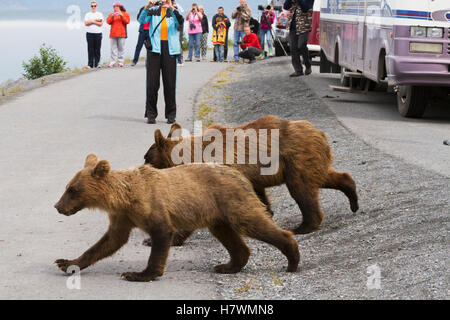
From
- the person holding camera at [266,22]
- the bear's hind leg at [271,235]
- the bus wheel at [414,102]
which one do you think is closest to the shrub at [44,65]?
the person holding camera at [266,22]

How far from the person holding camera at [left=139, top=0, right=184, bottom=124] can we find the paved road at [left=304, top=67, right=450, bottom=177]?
3.03m

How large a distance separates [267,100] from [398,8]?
4573mm

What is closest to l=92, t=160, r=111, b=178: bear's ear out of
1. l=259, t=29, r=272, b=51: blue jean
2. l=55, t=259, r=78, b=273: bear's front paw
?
l=55, t=259, r=78, b=273: bear's front paw

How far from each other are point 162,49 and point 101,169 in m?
9.27

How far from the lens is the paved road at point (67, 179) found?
6.36 metres

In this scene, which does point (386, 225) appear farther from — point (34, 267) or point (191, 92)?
point (191, 92)

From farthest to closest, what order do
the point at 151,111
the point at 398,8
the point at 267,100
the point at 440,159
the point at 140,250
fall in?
the point at 267,100 → the point at 151,111 → the point at 398,8 → the point at 440,159 → the point at 140,250

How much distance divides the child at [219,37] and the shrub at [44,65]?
17.9ft

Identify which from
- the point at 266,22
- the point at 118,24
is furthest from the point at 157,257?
the point at 266,22

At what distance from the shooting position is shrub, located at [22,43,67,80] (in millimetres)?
30078

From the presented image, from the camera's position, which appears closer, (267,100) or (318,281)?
(318,281)

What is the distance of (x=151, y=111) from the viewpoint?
51.4 ft

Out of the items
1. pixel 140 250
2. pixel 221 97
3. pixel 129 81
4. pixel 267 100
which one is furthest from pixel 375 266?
pixel 129 81

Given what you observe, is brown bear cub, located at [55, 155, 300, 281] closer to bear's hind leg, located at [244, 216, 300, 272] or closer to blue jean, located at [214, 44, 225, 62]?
bear's hind leg, located at [244, 216, 300, 272]
